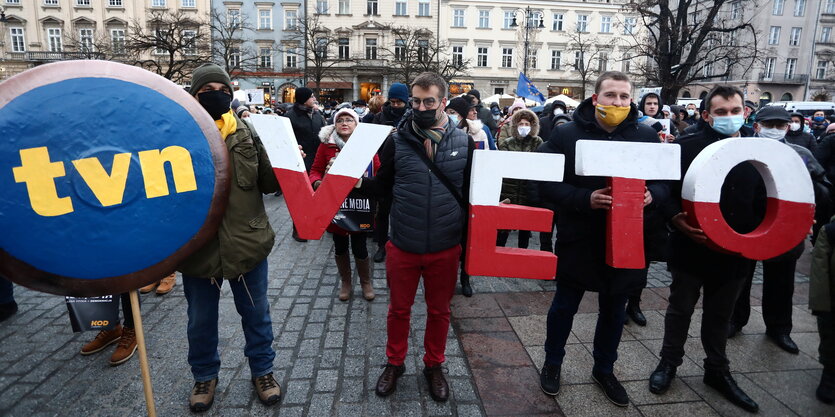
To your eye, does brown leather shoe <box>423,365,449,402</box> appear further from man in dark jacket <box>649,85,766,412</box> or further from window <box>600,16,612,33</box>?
window <box>600,16,612,33</box>

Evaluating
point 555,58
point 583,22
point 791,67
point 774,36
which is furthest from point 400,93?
point 791,67

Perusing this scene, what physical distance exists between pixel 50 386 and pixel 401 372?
2.46 meters

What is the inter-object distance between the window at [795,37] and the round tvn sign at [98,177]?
6885 centimetres

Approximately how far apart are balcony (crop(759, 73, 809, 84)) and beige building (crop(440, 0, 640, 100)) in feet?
57.5

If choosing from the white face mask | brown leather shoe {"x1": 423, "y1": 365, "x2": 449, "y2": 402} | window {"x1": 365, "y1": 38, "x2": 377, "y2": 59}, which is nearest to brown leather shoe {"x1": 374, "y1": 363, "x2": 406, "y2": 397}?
brown leather shoe {"x1": 423, "y1": 365, "x2": 449, "y2": 402}

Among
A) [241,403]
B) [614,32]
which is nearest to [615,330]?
[241,403]

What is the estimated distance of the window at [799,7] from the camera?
50.7m

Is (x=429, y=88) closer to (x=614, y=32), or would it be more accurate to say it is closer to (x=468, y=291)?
(x=468, y=291)

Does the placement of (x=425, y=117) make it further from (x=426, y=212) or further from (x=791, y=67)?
(x=791, y=67)

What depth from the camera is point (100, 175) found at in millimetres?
2086

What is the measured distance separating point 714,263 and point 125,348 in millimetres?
4418

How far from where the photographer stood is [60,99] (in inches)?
79.8

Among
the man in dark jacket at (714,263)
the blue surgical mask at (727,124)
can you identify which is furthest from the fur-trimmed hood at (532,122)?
the blue surgical mask at (727,124)

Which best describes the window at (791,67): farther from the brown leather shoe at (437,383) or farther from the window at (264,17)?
the brown leather shoe at (437,383)
